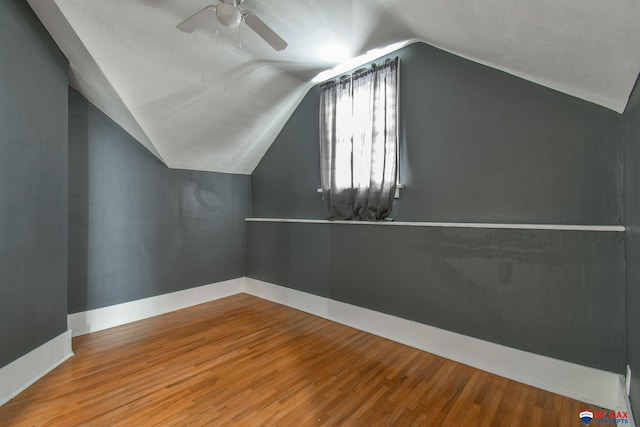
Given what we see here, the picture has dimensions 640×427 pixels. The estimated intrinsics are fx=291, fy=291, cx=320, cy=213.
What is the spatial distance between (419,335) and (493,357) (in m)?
0.58

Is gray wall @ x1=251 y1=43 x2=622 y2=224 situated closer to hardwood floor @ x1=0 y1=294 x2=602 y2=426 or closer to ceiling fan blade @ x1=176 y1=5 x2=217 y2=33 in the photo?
hardwood floor @ x1=0 y1=294 x2=602 y2=426

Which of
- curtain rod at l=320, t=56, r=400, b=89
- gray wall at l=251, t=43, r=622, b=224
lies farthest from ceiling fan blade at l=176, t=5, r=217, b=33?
gray wall at l=251, t=43, r=622, b=224

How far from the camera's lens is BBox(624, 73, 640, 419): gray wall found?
1420 millimetres

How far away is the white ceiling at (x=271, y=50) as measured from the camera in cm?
146

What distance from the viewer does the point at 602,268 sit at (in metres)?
1.85

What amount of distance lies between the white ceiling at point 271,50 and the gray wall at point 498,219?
0.21m

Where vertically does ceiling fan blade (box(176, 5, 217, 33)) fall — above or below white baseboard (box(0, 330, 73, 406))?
above

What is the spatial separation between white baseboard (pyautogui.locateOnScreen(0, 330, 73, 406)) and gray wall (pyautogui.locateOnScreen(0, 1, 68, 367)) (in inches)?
1.9

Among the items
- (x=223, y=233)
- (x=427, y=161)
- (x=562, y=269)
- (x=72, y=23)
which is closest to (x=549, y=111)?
(x=427, y=161)

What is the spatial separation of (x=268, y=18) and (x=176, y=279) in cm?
307

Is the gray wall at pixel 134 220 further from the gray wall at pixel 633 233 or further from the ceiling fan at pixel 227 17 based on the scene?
the gray wall at pixel 633 233
